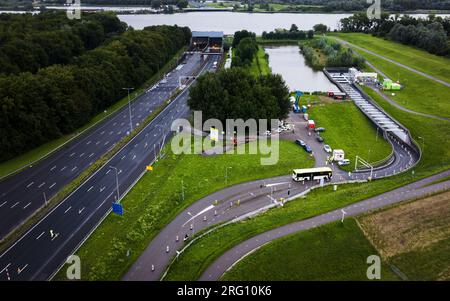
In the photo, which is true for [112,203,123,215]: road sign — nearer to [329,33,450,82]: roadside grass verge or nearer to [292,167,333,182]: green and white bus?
[292,167,333,182]: green and white bus

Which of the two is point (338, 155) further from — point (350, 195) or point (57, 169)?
point (57, 169)

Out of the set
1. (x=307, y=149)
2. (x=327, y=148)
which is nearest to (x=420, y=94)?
(x=327, y=148)

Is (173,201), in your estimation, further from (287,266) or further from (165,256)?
(287,266)


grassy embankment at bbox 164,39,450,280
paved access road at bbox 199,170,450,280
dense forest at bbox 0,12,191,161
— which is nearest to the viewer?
paved access road at bbox 199,170,450,280

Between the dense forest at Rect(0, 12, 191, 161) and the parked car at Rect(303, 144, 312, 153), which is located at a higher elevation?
the dense forest at Rect(0, 12, 191, 161)

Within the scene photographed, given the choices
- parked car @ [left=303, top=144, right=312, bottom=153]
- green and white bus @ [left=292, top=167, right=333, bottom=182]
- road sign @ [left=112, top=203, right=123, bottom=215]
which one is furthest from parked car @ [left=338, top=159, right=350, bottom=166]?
road sign @ [left=112, top=203, right=123, bottom=215]

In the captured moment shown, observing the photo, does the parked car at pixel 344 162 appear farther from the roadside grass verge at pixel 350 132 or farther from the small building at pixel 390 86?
the small building at pixel 390 86
